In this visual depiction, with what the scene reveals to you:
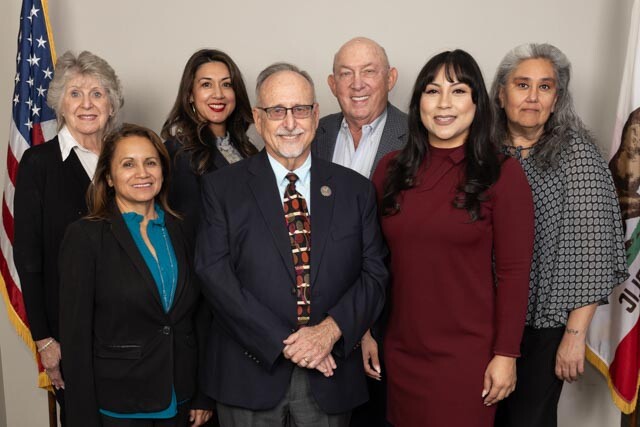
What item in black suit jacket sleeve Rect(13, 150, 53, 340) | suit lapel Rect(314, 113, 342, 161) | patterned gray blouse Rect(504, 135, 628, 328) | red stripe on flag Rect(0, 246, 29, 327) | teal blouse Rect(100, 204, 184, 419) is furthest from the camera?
red stripe on flag Rect(0, 246, 29, 327)

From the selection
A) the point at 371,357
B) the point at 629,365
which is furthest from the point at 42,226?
the point at 629,365

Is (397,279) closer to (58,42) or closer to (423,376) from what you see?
(423,376)

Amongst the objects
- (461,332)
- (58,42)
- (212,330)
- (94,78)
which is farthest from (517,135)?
(58,42)

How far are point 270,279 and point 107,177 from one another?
2.49ft

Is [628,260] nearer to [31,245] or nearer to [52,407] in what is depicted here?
[31,245]

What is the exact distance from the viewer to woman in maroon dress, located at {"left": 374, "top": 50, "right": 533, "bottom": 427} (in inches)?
80.7

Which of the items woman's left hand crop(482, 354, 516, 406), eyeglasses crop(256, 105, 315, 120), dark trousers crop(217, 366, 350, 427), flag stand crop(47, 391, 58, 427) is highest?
eyeglasses crop(256, 105, 315, 120)

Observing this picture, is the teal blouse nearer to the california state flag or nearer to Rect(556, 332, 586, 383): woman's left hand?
Rect(556, 332, 586, 383): woman's left hand

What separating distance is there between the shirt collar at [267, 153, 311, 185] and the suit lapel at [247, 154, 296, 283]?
20 millimetres

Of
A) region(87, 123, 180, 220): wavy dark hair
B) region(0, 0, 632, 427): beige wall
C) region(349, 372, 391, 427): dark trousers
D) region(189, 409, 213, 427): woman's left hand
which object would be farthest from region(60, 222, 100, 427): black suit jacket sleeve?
region(0, 0, 632, 427): beige wall

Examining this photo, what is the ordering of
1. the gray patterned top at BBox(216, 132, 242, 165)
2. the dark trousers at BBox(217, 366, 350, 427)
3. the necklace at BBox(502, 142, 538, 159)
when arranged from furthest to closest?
the gray patterned top at BBox(216, 132, 242, 165)
the necklace at BBox(502, 142, 538, 159)
the dark trousers at BBox(217, 366, 350, 427)

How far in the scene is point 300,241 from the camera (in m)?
2.11

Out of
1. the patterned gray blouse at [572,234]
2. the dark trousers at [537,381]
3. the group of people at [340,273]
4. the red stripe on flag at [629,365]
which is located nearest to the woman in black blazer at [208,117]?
the group of people at [340,273]

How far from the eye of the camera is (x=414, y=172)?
7.20 ft
